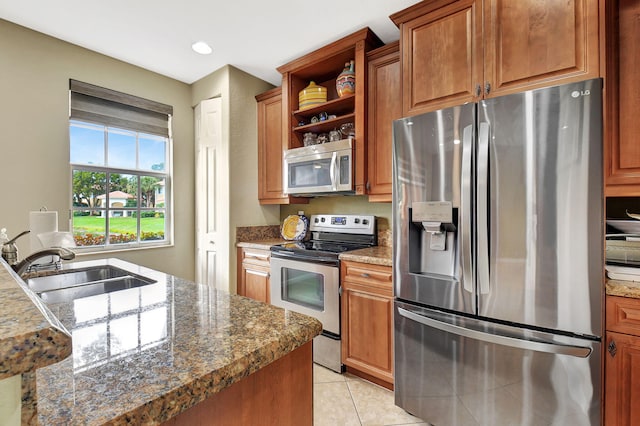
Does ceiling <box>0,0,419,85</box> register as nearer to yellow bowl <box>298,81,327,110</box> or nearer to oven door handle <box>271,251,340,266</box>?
yellow bowl <box>298,81,327,110</box>

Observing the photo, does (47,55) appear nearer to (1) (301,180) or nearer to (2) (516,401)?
(1) (301,180)

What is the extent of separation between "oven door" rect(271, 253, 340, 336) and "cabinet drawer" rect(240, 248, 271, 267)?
0.11m

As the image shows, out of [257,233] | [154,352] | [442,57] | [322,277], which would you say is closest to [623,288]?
[442,57]

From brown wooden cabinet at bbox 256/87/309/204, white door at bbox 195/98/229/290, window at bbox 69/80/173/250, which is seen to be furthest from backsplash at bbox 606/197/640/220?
window at bbox 69/80/173/250

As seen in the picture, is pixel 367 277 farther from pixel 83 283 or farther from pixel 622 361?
pixel 83 283

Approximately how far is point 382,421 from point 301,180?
184 cm

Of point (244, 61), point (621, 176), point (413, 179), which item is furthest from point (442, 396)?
point (244, 61)

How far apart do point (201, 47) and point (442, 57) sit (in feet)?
6.18

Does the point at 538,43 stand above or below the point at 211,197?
above

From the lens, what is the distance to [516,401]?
138 cm

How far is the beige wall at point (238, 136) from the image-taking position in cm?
286

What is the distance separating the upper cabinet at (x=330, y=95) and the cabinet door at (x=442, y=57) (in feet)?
1.48

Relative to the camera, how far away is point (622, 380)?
1.25 meters

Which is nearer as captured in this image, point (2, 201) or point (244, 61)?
point (2, 201)
